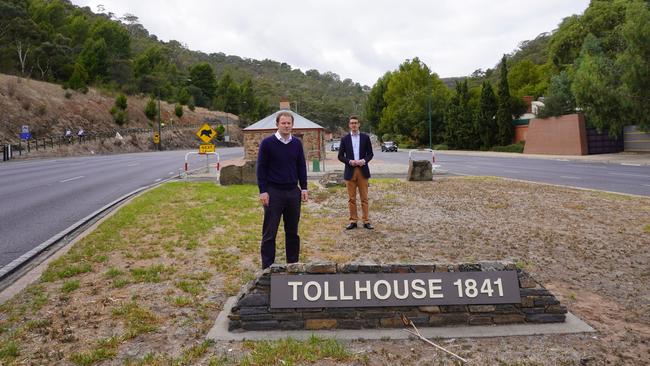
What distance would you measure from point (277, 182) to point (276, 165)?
0.18 metres

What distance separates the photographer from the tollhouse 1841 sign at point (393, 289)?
4086 millimetres

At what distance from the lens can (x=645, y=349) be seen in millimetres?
3604

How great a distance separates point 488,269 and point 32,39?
240 feet

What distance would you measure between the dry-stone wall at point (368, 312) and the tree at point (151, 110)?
239 ft

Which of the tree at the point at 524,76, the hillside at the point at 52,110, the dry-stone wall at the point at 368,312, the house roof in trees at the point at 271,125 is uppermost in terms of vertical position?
the tree at the point at 524,76

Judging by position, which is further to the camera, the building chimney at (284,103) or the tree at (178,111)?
the tree at (178,111)

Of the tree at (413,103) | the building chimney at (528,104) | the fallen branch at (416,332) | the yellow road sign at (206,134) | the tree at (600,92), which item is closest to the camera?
the fallen branch at (416,332)

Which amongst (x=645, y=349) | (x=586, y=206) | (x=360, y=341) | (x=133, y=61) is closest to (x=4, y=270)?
(x=360, y=341)

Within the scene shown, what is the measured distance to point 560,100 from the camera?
125 ft

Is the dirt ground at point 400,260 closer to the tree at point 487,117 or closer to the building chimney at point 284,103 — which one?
the building chimney at point 284,103

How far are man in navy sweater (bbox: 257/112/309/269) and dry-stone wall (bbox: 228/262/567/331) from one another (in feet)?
3.00

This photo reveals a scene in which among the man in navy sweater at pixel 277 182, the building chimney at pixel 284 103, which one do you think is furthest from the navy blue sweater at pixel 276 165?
the building chimney at pixel 284 103

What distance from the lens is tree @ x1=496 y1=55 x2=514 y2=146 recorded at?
4566 centimetres

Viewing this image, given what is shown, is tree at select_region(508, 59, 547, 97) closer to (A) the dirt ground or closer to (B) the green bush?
(B) the green bush
